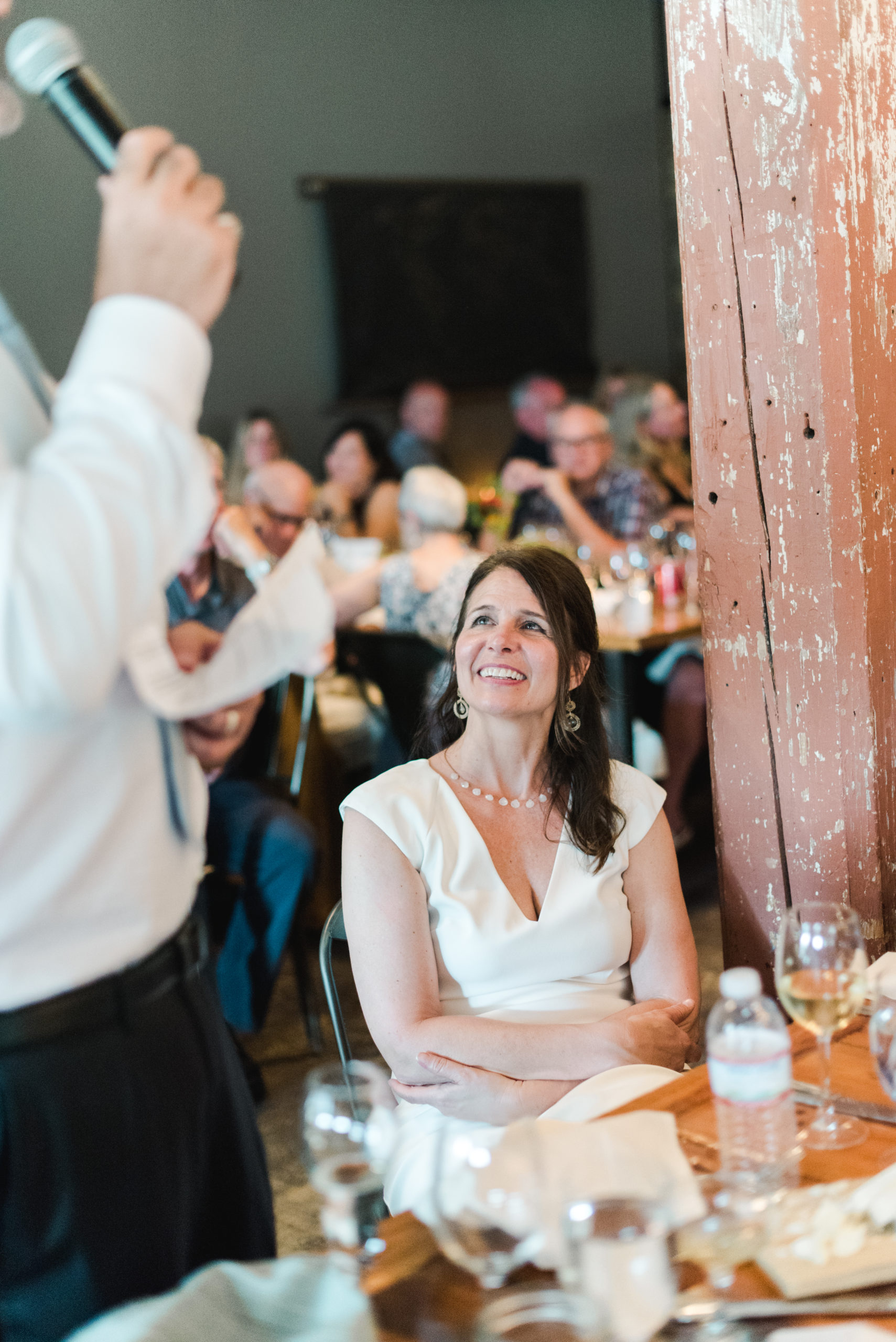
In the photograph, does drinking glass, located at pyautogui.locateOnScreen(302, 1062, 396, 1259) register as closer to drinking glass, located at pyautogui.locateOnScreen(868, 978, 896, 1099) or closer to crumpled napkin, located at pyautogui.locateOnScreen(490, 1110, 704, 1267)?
crumpled napkin, located at pyautogui.locateOnScreen(490, 1110, 704, 1267)

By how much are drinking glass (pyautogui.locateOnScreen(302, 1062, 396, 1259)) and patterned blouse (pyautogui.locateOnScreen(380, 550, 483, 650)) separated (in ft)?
9.11

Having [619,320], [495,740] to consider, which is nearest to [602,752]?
[495,740]

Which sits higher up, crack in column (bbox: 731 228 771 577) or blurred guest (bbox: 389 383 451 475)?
blurred guest (bbox: 389 383 451 475)

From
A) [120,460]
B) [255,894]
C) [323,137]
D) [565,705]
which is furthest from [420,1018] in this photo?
[323,137]

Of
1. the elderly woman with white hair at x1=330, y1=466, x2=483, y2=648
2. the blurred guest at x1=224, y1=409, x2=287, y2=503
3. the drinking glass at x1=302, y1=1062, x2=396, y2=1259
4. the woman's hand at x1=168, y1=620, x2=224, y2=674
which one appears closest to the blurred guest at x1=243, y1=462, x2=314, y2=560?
the elderly woman with white hair at x1=330, y1=466, x2=483, y2=648

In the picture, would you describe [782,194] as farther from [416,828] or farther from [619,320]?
[619,320]

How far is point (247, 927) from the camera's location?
117 inches

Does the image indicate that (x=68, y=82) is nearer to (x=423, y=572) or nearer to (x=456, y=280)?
(x=423, y=572)

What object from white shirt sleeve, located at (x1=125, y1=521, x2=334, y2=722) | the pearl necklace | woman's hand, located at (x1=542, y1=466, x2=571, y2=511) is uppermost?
woman's hand, located at (x1=542, y1=466, x2=571, y2=511)

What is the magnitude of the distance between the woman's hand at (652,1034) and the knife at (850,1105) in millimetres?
360

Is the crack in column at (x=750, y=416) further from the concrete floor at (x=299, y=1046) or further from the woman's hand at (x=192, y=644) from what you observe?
the concrete floor at (x=299, y=1046)

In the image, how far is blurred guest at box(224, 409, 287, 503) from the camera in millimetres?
5602

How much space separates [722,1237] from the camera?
0.84m

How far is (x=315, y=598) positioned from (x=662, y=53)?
25.6ft
